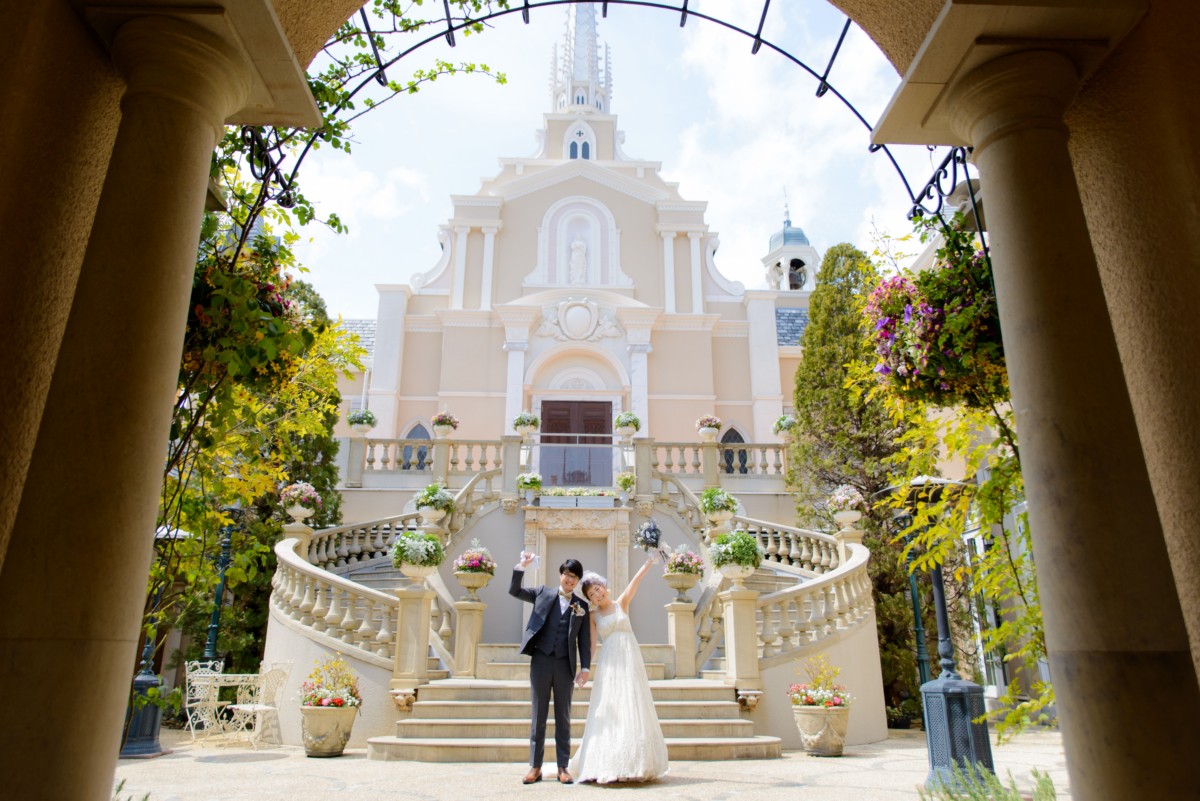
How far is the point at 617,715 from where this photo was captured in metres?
6.71

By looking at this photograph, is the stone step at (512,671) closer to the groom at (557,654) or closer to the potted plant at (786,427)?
the groom at (557,654)

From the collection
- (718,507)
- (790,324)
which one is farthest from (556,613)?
(790,324)

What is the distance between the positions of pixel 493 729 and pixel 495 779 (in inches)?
73.6

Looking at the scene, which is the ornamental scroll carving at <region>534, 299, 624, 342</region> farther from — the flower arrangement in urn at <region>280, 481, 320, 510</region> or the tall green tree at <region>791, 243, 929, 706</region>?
the flower arrangement in urn at <region>280, 481, 320, 510</region>

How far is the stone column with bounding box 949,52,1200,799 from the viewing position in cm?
255

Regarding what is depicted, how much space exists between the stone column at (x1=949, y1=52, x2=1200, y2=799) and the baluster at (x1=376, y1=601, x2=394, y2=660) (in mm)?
9105

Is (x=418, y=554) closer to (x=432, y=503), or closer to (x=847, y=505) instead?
(x=432, y=503)

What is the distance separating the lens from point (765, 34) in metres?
4.62

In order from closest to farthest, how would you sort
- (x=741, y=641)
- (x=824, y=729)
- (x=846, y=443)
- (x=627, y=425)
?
1. (x=824, y=729)
2. (x=741, y=641)
3. (x=846, y=443)
4. (x=627, y=425)

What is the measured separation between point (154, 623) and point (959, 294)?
15.6ft

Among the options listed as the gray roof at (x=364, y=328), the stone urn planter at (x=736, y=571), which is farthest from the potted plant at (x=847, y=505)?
the gray roof at (x=364, y=328)

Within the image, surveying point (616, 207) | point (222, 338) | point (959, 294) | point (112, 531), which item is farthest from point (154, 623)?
point (616, 207)

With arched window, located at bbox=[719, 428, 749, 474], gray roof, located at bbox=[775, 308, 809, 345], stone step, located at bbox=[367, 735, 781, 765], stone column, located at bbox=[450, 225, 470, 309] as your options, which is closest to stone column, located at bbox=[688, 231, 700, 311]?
arched window, located at bbox=[719, 428, 749, 474]

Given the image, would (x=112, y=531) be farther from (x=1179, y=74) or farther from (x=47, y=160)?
(x=1179, y=74)
